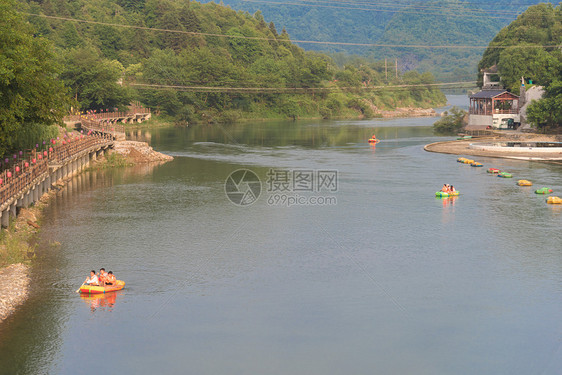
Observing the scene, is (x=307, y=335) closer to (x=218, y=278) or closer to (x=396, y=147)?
(x=218, y=278)

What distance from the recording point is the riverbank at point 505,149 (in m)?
102

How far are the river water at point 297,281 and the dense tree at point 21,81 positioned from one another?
9.07 metres

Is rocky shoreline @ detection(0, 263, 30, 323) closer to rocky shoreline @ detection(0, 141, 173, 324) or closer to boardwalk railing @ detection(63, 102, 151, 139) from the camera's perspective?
rocky shoreline @ detection(0, 141, 173, 324)

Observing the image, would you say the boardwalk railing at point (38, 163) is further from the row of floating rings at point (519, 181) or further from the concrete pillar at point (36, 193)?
the row of floating rings at point (519, 181)

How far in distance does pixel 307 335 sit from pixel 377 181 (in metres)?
49.1

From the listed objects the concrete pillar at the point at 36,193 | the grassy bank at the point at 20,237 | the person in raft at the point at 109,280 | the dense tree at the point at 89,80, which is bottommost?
the person in raft at the point at 109,280

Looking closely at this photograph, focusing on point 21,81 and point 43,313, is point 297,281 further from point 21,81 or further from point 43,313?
point 21,81

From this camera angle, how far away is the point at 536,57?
142 m

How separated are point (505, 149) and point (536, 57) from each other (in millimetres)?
46267

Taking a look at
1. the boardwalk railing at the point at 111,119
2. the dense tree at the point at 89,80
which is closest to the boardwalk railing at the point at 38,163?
the boardwalk railing at the point at 111,119

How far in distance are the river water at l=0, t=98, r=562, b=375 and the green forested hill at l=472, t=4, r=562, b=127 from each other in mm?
51430

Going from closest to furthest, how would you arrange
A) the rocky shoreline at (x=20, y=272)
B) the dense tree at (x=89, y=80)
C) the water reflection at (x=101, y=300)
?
the rocky shoreline at (x=20, y=272) < the water reflection at (x=101, y=300) < the dense tree at (x=89, y=80)

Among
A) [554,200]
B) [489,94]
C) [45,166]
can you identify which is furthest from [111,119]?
[554,200]

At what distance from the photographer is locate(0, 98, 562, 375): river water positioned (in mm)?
31391
